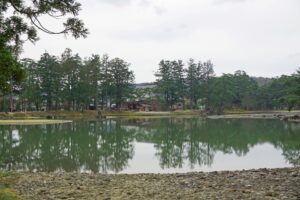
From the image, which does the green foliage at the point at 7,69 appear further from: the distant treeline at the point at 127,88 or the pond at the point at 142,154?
the distant treeline at the point at 127,88

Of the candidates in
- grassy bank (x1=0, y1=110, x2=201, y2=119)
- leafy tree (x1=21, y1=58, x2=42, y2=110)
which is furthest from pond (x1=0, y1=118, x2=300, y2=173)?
leafy tree (x1=21, y1=58, x2=42, y2=110)

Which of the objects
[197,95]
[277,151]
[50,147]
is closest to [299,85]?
[197,95]

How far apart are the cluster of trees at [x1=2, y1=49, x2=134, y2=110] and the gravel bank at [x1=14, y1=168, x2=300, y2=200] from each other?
4879cm

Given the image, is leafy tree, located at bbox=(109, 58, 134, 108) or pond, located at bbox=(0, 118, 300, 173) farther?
leafy tree, located at bbox=(109, 58, 134, 108)

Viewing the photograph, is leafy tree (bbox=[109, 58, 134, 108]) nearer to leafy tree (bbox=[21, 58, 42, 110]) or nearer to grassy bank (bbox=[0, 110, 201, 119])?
grassy bank (bbox=[0, 110, 201, 119])

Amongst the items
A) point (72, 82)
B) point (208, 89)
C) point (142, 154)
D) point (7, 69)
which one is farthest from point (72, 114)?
point (7, 69)

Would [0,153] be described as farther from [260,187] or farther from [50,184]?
[260,187]

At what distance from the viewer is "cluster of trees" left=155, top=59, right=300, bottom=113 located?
73.8 m

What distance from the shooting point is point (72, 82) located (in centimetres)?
6209

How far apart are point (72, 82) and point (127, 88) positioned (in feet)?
34.6

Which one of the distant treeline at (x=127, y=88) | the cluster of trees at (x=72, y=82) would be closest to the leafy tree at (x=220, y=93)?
the distant treeline at (x=127, y=88)

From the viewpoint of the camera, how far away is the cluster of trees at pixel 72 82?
198 ft

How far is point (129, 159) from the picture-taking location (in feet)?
57.9

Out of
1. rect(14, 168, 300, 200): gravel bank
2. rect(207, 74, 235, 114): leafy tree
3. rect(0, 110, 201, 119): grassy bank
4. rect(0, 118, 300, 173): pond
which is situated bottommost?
rect(0, 118, 300, 173): pond
